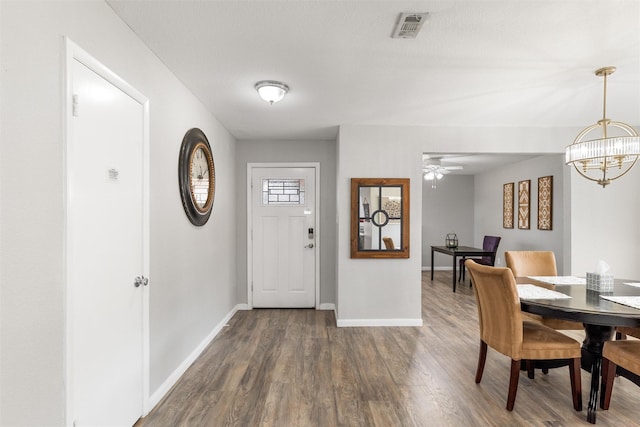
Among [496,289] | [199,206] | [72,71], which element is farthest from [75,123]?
[496,289]

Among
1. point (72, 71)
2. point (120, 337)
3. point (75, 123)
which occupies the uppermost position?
point (72, 71)

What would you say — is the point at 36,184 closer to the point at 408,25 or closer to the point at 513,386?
the point at 408,25

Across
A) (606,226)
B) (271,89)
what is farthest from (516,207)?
(271,89)

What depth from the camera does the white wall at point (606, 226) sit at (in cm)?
413

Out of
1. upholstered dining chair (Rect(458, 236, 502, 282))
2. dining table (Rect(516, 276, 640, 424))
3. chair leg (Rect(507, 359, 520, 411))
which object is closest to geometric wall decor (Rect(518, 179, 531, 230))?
upholstered dining chair (Rect(458, 236, 502, 282))

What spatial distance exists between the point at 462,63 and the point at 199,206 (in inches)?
97.7

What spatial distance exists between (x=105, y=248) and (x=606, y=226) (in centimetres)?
521

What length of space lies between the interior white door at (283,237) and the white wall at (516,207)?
333 cm

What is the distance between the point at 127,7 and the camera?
5.97 feet

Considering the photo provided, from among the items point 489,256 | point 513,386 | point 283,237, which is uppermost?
point 283,237

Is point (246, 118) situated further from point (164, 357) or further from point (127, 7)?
point (164, 357)

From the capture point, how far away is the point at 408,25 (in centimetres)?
196

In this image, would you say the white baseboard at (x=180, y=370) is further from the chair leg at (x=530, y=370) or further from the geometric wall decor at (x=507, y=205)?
the geometric wall decor at (x=507, y=205)

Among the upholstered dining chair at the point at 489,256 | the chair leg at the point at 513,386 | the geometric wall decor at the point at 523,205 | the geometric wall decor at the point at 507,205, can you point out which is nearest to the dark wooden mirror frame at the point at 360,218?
the chair leg at the point at 513,386
